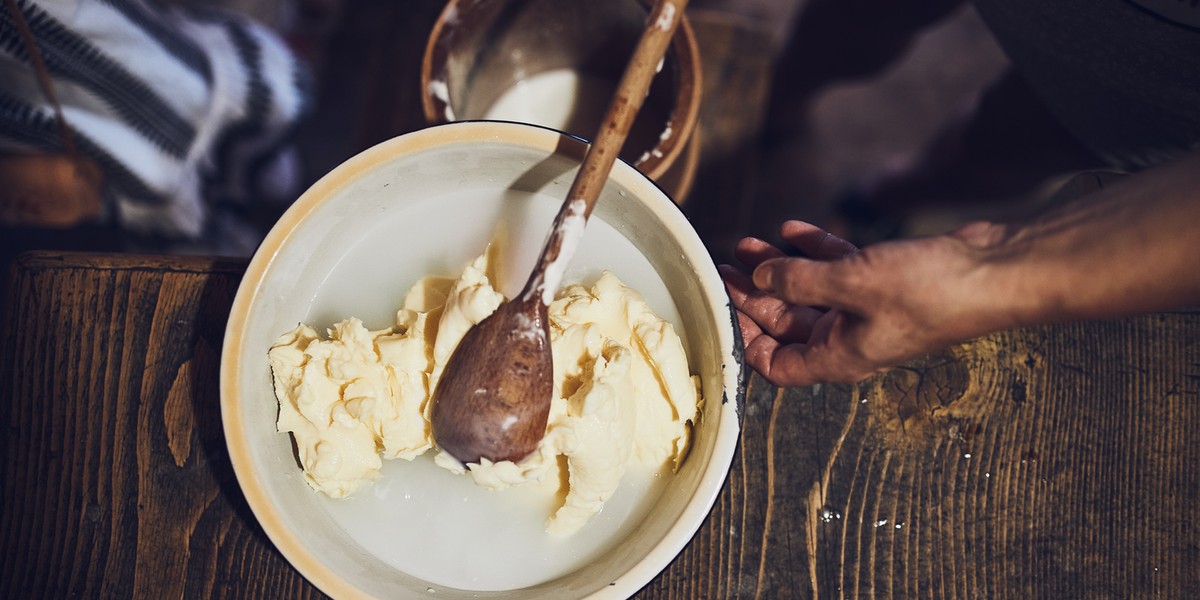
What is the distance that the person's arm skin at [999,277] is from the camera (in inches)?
16.8

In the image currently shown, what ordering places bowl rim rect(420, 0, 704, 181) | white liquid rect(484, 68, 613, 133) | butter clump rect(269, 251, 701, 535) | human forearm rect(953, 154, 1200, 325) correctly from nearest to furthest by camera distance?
human forearm rect(953, 154, 1200, 325), butter clump rect(269, 251, 701, 535), bowl rim rect(420, 0, 704, 181), white liquid rect(484, 68, 613, 133)

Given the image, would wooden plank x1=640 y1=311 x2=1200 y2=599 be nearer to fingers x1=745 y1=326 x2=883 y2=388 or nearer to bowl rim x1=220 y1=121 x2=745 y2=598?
fingers x1=745 y1=326 x2=883 y2=388

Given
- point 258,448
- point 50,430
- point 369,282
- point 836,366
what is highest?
point 836,366

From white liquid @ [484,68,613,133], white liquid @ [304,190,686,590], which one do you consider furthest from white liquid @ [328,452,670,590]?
white liquid @ [484,68,613,133]

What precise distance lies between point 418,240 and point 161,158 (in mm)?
435

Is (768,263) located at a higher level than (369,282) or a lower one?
higher

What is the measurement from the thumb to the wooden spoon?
15 centimetres

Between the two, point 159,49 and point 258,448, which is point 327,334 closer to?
point 258,448

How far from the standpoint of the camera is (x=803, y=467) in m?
0.65

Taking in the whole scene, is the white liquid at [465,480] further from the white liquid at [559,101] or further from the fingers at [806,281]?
the white liquid at [559,101]

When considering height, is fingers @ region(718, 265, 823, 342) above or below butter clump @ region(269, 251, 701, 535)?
above

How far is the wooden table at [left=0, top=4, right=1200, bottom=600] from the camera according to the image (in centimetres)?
63

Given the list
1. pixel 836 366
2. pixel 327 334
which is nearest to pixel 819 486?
pixel 836 366

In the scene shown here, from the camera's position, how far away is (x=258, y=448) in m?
0.53
